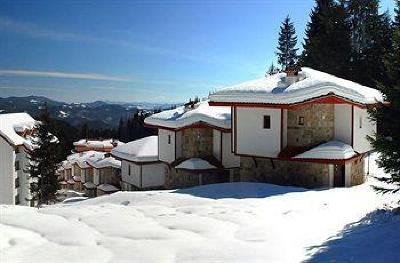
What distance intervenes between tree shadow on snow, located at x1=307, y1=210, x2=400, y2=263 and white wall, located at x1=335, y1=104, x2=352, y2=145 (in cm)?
949

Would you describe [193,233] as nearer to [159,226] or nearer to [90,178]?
[159,226]

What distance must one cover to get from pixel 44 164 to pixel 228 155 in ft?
64.7

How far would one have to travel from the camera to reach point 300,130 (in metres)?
21.0

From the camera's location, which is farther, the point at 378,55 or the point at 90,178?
the point at 90,178

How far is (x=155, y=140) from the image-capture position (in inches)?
1474

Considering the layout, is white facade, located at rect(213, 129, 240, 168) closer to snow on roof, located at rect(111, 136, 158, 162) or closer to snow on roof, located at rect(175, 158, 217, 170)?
snow on roof, located at rect(175, 158, 217, 170)

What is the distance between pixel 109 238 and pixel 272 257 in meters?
3.74

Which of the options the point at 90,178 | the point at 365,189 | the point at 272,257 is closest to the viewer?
the point at 272,257

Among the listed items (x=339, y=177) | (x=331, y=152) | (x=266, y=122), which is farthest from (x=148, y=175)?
(x=331, y=152)

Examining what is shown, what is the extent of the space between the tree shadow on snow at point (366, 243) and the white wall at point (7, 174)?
36.1m

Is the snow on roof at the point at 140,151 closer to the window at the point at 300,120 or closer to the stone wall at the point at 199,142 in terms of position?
the stone wall at the point at 199,142

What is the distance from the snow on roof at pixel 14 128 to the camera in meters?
40.1

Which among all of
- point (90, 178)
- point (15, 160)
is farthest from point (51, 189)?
point (90, 178)

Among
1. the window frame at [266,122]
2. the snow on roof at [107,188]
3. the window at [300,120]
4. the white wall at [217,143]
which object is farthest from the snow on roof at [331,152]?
the snow on roof at [107,188]
